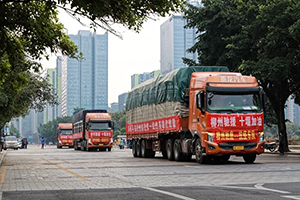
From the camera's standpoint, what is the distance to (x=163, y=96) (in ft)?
90.7

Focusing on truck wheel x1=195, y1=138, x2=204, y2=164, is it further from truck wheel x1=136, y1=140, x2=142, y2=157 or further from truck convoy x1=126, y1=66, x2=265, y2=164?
truck wheel x1=136, y1=140, x2=142, y2=157

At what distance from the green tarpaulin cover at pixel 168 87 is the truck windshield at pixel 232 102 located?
263cm

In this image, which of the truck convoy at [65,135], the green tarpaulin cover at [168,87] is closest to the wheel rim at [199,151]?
the green tarpaulin cover at [168,87]

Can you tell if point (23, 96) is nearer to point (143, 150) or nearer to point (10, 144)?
point (143, 150)

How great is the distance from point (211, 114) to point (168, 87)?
4.73 m

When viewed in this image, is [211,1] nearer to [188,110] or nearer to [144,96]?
[144,96]

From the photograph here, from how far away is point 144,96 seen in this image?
3184 cm

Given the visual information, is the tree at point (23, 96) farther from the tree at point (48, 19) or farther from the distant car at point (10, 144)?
the distant car at point (10, 144)

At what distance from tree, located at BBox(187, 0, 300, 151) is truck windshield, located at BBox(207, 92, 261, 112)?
8.69 meters

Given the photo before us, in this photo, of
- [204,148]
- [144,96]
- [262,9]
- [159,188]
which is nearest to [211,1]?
[262,9]

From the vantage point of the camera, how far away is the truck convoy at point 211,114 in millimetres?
22516

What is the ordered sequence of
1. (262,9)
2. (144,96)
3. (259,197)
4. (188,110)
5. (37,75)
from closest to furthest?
A: 1. (259,197)
2. (188,110)
3. (144,96)
4. (262,9)
5. (37,75)

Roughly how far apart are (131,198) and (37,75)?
28.5 metres

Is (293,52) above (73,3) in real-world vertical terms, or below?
above
